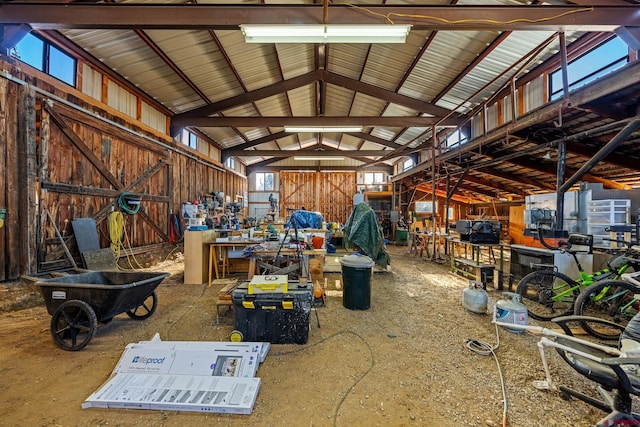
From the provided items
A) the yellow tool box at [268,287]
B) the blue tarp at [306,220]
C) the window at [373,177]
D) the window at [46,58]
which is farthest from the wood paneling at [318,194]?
the yellow tool box at [268,287]

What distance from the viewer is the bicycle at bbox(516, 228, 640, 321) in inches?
132

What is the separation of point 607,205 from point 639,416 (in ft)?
12.4

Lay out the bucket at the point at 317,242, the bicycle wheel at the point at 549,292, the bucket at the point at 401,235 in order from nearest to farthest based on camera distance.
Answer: the bicycle wheel at the point at 549,292
the bucket at the point at 317,242
the bucket at the point at 401,235

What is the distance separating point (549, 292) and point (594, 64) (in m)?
3.88

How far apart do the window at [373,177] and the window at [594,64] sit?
440 inches

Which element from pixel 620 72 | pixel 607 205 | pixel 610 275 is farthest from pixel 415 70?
pixel 610 275

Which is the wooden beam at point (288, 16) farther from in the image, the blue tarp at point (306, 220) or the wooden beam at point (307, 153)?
the wooden beam at point (307, 153)

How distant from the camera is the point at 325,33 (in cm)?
365

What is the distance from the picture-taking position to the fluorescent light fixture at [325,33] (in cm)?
354

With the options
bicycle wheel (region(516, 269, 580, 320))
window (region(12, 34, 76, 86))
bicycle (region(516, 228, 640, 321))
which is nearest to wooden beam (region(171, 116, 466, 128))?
window (region(12, 34, 76, 86))

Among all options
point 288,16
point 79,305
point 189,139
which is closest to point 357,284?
point 79,305

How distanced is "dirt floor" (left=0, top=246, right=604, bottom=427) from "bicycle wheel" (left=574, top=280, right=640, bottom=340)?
0.76 m

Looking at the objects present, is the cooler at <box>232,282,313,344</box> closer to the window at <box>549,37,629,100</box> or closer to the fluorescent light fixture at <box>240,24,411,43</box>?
the fluorescent light fixture at <box>240,24,411,43</box>

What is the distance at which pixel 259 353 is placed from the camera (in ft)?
7.98
